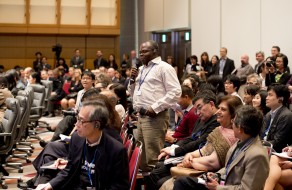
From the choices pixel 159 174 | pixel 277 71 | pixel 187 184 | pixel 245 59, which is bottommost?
pixel 159 174

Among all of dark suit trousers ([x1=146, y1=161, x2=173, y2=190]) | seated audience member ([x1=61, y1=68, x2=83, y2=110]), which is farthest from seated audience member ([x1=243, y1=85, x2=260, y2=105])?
seated audience member ([x1=61, y1=68, x2=83, y2=110])

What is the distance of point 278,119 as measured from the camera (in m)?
5.47

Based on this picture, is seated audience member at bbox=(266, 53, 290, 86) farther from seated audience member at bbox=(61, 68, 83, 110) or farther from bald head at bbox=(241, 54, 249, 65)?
seated audience member at bbox=(61, 68, 83, 110)

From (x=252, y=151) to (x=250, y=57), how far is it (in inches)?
410

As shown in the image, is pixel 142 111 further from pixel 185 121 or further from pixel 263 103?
pixel 263 103

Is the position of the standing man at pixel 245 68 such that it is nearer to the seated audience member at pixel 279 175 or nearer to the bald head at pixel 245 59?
the bald head at pixel 245 59

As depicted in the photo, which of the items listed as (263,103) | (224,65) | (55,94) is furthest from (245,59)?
(263,103)

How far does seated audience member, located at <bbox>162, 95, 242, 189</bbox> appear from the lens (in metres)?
4.50

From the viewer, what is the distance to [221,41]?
15.4 meters

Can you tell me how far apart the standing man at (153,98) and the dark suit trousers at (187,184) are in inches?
64.9

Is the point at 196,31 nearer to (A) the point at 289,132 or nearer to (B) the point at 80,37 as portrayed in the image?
(B) the point at 80,37

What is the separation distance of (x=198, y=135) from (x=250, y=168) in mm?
1690

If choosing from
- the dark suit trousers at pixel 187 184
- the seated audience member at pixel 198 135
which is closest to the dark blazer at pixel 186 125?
the seated audience member at pixel 198 135

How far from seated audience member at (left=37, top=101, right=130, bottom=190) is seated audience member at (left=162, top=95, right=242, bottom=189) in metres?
1.08
